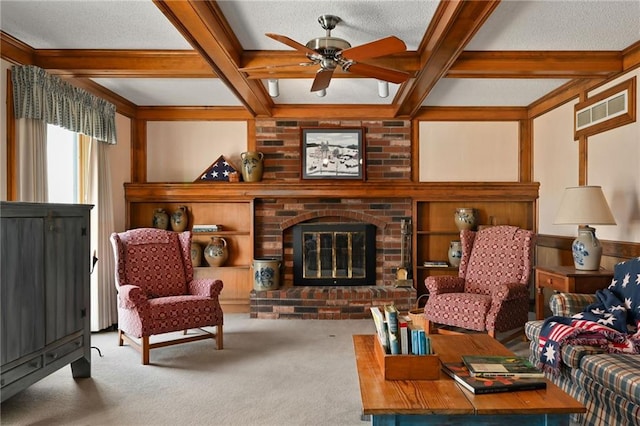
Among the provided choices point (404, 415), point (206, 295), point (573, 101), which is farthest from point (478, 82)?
point (404, 415)

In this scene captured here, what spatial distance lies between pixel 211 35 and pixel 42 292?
6.37 feet

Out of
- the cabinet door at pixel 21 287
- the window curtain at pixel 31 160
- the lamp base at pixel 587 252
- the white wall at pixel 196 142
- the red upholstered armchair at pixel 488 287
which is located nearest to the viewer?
the cabinet door at pixel 21 287

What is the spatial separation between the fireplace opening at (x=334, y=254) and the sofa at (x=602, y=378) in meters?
2.71

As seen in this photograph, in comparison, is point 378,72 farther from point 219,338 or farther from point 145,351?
point 145,351

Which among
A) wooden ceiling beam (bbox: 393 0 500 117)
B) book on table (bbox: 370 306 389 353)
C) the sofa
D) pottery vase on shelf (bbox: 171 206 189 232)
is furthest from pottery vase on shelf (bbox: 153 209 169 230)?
the sofa

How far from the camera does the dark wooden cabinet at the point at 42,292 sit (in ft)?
8.15

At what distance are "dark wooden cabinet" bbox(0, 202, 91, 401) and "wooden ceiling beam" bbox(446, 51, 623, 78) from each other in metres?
3.15

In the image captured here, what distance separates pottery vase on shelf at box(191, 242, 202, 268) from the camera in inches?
214

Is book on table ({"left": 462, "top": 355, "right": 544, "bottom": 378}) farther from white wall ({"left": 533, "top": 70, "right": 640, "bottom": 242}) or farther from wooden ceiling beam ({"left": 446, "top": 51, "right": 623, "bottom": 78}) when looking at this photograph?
wooden ceiling beam ({"left": 446, "top": 51, "right": 623, "bottom": 78})

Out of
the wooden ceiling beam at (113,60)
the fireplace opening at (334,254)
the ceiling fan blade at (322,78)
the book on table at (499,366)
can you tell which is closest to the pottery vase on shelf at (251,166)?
the fireplace opening at (334,254)

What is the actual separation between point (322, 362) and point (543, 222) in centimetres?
332

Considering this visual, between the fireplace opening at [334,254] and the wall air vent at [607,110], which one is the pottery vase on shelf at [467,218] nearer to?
the fireplace opening at [334,254]

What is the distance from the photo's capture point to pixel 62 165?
13.8 ft

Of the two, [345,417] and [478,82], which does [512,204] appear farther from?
[345,417]
